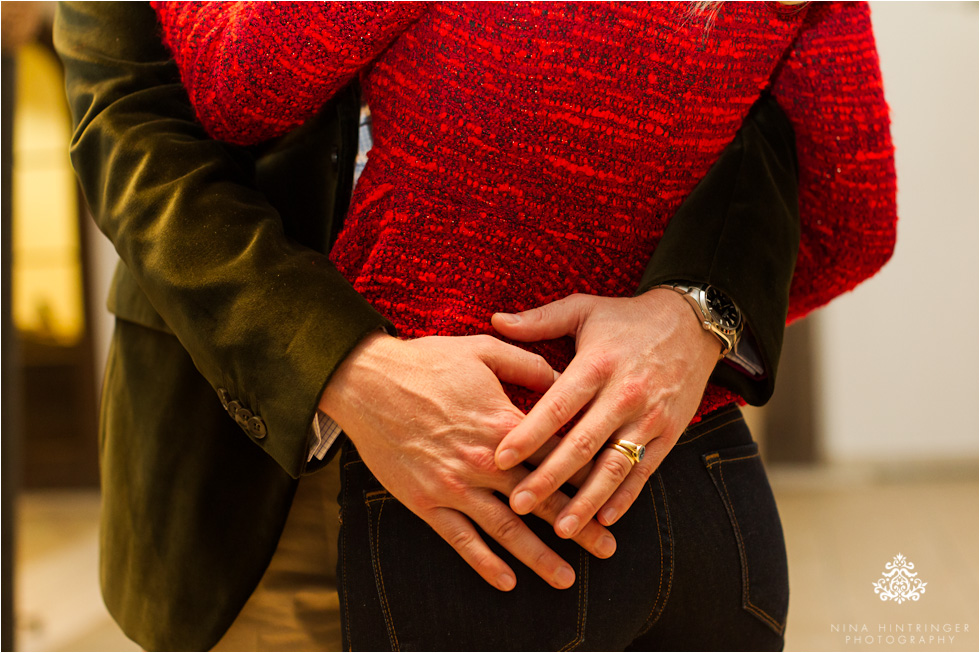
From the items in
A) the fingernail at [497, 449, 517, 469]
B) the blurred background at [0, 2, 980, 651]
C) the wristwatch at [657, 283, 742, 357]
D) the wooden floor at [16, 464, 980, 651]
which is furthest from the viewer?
the blurred background at [0, 2, 980, 651]

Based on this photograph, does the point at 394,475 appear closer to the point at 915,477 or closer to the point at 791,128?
the point at 791,128

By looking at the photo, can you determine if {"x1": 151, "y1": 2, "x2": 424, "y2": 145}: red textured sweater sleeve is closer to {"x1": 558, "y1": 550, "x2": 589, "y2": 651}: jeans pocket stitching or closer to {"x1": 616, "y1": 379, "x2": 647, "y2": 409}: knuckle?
{"x1": 616, "y1": 379, "x2": 647, "y2": 409}: knuckle

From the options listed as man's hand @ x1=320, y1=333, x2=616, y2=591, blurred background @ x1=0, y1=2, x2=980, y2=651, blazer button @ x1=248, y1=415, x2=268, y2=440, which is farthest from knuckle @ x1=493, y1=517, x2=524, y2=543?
blurred background @ x1=0, y1=2, x2=980, y2=651

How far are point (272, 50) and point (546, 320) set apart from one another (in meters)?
0.33

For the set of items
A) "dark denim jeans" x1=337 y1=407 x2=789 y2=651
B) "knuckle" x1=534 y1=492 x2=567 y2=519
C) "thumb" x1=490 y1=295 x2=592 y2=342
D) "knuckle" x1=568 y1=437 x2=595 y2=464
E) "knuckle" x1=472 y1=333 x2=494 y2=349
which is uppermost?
"thumb" x1=490 y1=295 x2=592 y2=342

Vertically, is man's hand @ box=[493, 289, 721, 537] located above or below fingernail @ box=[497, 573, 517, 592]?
above

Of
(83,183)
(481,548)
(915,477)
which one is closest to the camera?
(481,548)

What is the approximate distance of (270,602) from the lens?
912 mm

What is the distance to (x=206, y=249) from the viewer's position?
26.3 inches

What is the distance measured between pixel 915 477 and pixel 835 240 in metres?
3.23

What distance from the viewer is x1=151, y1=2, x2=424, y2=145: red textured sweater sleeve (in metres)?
0.67

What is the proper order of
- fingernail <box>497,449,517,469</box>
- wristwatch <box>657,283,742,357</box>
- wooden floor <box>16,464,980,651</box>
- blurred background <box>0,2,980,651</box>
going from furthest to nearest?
blurred background <box>0,2,980,651</box> < wooden floor <box>16,464,980,651</box> < wristwatch <box>657,283,742,357</box> < fingernail <box>497,449,517,469</box>

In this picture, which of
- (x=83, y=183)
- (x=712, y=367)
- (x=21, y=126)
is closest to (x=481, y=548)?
(x=712, y=367)

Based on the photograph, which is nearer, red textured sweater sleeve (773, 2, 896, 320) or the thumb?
the thumb
